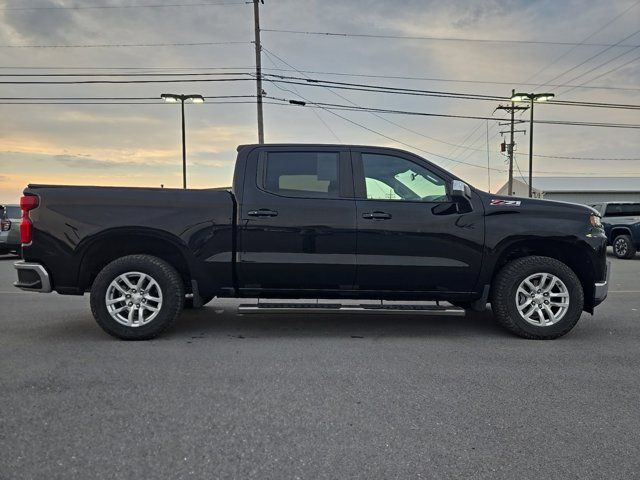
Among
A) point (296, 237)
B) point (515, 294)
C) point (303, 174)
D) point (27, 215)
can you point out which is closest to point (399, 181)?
point (303, 174)

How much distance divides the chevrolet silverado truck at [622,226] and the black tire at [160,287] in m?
12.4

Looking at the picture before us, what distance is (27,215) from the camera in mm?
4906

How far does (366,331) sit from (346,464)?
2835mm

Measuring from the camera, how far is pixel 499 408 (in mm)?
Answer: 3320

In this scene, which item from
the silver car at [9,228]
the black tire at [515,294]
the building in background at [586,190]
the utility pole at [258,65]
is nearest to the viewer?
the black tire at [515,294]

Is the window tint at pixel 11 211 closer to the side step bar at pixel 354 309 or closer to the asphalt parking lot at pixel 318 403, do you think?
the asphalt parking lot at pixel 318 403

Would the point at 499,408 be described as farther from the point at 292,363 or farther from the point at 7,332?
the point at 7,332

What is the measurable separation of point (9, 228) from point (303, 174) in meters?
12.4

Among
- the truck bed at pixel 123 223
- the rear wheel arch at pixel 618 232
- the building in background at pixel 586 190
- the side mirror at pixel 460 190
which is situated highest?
the building in background at pixel 586 190

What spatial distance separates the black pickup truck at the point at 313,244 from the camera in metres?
4.91

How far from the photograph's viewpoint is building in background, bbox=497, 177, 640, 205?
153ft

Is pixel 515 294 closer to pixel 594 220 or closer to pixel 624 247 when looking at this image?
pixel 594 220

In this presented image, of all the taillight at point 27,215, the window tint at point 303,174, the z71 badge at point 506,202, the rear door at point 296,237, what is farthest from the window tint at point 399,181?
the taillight at point 27,215

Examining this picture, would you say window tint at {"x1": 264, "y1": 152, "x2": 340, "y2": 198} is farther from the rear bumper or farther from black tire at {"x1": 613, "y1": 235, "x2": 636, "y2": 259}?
black tire at {"x1": 613, "y1": 235, "x2": 636, "y2": 259}
